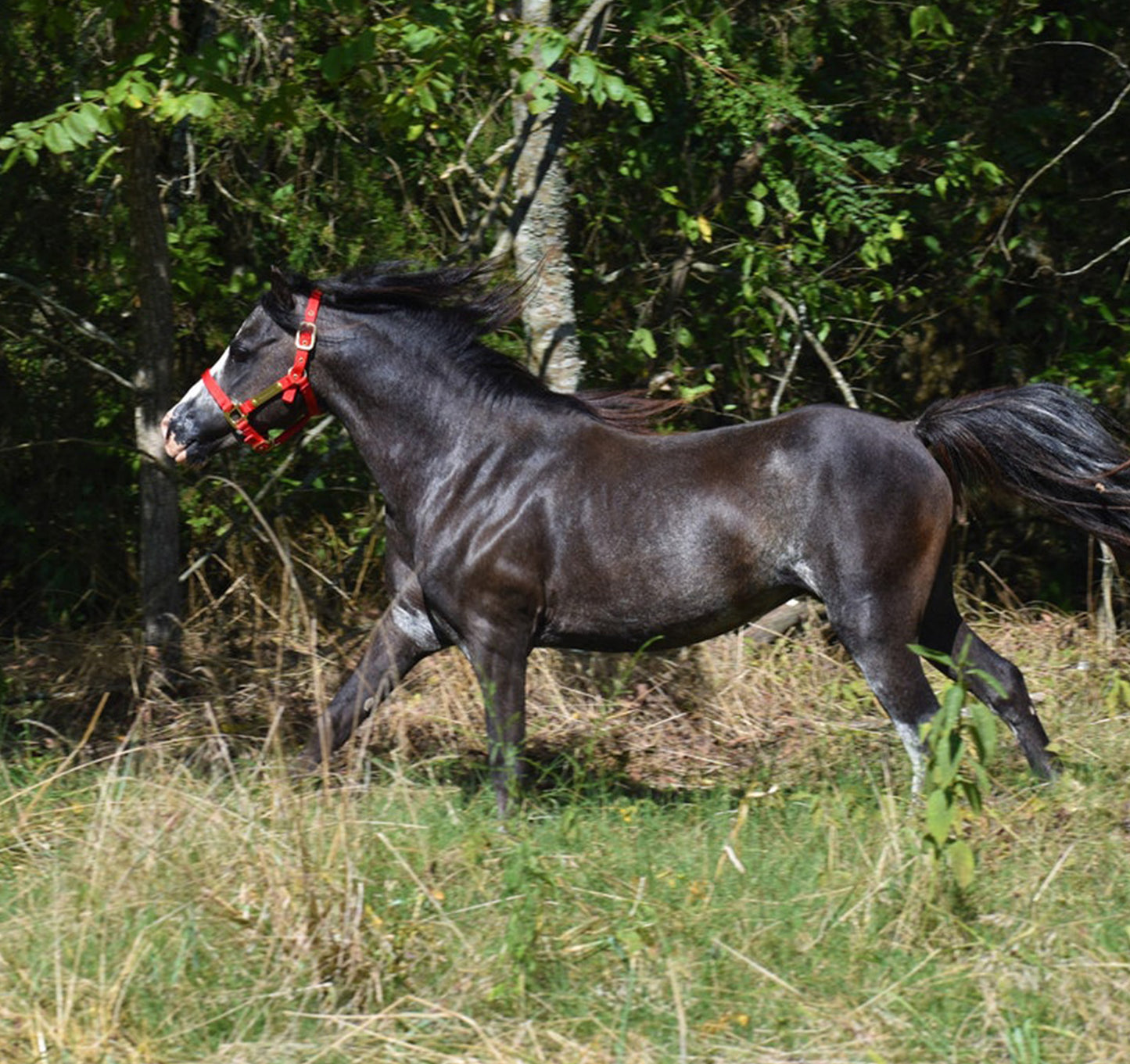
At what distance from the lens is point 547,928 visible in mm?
3961

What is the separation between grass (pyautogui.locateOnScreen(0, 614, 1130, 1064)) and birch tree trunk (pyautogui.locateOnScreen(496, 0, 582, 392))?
7.82 feet

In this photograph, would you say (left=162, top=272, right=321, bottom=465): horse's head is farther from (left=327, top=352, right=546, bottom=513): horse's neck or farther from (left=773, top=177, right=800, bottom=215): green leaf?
(left=773, top=177, right=800, bottom=215): green leaf

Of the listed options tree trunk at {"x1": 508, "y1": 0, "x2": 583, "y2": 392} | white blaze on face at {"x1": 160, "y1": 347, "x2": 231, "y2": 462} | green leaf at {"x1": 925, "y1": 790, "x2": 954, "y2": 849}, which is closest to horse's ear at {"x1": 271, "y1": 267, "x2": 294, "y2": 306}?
white blaze on face at {"x1": 160, "y1": 347, "x2": 231, "y2": 462}

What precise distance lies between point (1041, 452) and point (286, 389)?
2661 mm

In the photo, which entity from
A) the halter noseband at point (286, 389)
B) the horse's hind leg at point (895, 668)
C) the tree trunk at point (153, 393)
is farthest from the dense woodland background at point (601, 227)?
the horse's hind leg at point (895, 668)

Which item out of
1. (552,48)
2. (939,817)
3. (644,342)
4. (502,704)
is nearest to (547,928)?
(939,817)

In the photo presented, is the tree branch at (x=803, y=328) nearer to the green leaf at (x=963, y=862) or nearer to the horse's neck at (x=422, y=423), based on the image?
the horse's neck at (x=422, y=423)

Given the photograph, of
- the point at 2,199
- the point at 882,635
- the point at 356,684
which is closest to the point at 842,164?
the point at 882,635

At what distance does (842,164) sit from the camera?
7316 millimetres

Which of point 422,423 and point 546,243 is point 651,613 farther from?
point 546,243

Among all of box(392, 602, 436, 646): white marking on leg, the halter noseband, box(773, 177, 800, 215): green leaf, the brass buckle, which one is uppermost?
box(773, 177, 800, 215): green leaf

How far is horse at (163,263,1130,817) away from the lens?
16.7ft

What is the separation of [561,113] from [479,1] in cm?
Answer: 60

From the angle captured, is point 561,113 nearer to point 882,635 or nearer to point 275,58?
point 275,58
